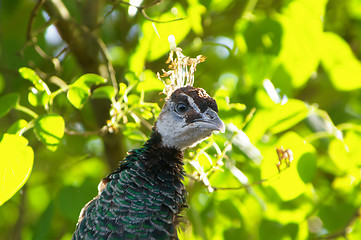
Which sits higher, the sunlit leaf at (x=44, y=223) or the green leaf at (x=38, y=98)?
the green leaf at (x=38, y=98)

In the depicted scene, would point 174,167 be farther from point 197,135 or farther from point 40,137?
point 40,137

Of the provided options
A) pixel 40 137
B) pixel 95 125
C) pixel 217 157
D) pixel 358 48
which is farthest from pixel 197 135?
pixel 358 48

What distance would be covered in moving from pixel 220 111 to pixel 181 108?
0.75 ft


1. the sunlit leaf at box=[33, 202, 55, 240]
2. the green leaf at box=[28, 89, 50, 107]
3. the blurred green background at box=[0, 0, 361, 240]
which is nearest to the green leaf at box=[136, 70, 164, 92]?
the blurred green background at box=[0, 0, 361, 240]

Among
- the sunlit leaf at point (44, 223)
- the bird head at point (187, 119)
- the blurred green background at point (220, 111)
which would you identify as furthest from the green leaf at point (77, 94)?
the sunlit leaf at point (44, 223)

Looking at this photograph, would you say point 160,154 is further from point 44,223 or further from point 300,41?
point 300,41

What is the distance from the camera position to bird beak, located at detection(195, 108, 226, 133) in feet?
5.17

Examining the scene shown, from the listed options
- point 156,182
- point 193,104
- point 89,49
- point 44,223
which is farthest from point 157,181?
point 89,49

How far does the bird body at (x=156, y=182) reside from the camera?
63.1 inches

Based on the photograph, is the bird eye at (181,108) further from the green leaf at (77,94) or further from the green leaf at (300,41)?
the green leaf at (300,41)

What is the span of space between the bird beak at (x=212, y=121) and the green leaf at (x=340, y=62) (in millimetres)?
858

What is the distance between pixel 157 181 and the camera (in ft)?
5.65

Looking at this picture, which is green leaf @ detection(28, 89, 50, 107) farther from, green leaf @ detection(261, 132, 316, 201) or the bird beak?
green leaf @ detection(261, 132, 316, 201)

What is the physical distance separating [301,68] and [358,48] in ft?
4.31
